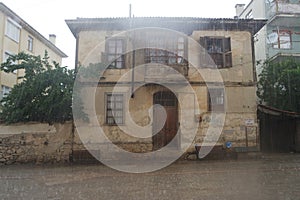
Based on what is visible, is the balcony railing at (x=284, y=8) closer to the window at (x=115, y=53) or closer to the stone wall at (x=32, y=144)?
the window at (x=115, y=53)

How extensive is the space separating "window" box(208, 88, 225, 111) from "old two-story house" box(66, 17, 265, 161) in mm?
49

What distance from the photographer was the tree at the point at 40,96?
1209 centimetres

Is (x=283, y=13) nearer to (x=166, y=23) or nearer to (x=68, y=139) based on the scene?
(x=166, y=23)

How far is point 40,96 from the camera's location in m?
12.3

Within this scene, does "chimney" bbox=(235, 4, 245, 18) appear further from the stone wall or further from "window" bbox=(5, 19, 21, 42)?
the stone wall

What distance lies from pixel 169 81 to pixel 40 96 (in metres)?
5.75

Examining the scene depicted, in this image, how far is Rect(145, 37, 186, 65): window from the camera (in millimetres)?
13734

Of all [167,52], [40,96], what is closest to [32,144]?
[40,96]

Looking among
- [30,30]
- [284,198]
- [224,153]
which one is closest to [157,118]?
[224,153]

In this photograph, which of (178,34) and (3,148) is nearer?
(3,148)

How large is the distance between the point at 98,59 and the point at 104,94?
1.76 m

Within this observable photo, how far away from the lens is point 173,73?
44.0 feet

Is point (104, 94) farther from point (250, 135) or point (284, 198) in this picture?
point (284, 198)

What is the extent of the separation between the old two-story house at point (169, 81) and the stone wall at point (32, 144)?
1574 millimetres
